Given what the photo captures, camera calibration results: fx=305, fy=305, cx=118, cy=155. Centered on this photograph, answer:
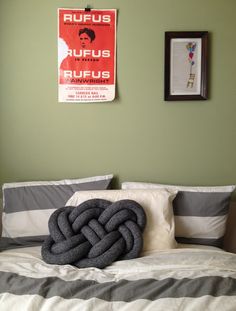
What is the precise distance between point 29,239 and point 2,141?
646 mm

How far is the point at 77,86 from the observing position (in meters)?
1.89

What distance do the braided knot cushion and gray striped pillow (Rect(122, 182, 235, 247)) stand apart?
0.35 m

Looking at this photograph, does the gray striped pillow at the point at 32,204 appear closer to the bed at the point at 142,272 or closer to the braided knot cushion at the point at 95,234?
the bed at the point at 142,272

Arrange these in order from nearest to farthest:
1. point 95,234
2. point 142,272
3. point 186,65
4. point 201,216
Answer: point 142,272 < point 95,234 < point 201,216 < point 186,65

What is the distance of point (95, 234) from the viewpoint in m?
1.41

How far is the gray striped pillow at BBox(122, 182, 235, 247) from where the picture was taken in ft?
5.57

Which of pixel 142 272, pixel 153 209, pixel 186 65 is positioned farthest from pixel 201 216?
pixel 186 65

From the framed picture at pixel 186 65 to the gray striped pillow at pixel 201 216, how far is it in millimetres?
609

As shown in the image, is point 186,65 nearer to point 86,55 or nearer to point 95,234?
point 86,55

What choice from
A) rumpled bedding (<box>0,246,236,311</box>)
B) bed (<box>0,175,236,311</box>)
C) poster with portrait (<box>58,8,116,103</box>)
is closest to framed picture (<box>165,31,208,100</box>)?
poster with portrait (<box>58,8,116,103</box>)

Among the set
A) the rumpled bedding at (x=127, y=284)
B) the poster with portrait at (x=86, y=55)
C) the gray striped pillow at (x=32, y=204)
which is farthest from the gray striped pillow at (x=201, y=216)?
the poster with portrait at (x=86, y=55)

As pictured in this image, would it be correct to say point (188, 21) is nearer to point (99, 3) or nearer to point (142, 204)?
point (99, 3)

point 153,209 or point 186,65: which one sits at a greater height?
point 186,65

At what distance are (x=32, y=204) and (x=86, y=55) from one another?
95cm
